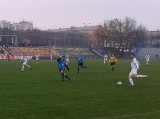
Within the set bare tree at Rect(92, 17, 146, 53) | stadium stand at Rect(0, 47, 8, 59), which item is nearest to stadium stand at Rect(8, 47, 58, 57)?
stadium stand at Rect(0, 47, 8, 59)

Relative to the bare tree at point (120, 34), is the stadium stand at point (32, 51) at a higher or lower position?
lower

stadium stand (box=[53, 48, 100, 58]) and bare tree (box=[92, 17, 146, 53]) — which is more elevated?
bare tree (box=[92, 17, 146, 53])

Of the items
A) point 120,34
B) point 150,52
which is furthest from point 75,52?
point 150,52

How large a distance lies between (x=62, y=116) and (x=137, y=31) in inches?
4334

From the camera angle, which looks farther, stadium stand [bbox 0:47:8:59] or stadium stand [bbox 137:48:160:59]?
stadium stand [bbox 137:48:160:59]

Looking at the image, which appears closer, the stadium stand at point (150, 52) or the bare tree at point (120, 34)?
the stadium stand at point (150, 52)

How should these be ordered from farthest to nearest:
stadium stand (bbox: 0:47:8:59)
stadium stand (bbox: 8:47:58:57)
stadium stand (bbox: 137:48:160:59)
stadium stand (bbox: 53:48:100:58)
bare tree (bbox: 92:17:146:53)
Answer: bare tree (bbox: 92:17:146:53)
stadium stand (bbox: 137:48:160:59)
stadium stand (bbox: 53:48:100:58)
stadium stand (bbox: 8:47:58:57)
stadium stand (bbox: 0:47:8:59)

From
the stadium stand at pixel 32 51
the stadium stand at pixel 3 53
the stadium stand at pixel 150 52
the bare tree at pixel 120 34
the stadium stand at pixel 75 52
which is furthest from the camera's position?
the bare tree at pixel 120 34

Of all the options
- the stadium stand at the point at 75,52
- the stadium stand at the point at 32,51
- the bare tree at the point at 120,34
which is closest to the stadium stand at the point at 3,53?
the stadium stand at the point at 32,51

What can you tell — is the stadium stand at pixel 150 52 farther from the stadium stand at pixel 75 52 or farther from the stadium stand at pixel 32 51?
the stadium stand at pixel 32 51

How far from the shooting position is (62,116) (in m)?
10.9

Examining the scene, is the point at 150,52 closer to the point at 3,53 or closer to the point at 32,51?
→ the point at 32,51

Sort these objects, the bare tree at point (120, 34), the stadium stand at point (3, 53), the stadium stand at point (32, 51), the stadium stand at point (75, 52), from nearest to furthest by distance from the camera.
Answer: the stadium stand at point (3, 53), the stadium stand at point (32, 51), the stadium stand at point (75, 52), the bare tree at point (120, 34)

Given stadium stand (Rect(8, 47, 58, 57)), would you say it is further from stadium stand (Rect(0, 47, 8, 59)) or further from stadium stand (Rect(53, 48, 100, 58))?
stadium stand (Rect(0, 47, 8, 59))
